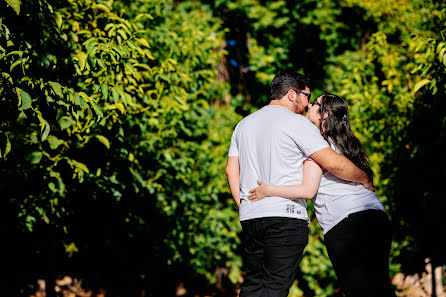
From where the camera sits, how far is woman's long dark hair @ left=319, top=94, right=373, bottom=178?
2445mm

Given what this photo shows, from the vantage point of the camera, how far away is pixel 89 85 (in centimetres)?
331

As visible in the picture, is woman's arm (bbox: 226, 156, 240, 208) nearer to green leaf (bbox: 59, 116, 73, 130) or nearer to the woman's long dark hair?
the woman's long dark hair

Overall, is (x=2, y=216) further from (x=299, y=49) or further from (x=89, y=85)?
(x=299, y=49)

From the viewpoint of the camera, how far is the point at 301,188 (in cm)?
219

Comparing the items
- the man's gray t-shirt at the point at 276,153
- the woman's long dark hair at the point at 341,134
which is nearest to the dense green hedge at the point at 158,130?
the woman's long dark hair at the point at 341,134

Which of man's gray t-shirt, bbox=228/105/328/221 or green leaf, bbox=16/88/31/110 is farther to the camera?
man's gray t-shirt, bbox=228/105/328/221

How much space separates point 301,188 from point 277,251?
1.16 feet

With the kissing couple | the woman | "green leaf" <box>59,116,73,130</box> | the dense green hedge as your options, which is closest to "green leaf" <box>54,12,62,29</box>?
the dense green hedge

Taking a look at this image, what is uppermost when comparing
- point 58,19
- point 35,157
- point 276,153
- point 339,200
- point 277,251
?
point 58,19

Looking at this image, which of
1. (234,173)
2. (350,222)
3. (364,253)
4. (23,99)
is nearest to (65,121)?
(23,99)

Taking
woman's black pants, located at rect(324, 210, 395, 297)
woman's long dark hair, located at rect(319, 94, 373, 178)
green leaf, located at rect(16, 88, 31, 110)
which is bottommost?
woman's black pants, located at rect(324, 210, 395, 297)

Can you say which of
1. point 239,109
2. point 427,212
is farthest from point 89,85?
point 239,109

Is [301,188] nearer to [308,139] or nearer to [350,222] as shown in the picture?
[308,139]

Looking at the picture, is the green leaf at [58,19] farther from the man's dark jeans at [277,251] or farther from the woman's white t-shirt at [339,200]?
the woman's white t-shirt at [339,200]
